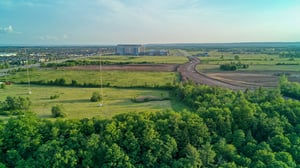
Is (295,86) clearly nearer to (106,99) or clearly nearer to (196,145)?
(196,145)

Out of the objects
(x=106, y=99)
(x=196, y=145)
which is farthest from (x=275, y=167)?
(x=106, y=99)

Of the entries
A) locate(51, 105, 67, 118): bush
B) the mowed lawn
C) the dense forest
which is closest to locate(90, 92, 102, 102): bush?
the mowed lawn

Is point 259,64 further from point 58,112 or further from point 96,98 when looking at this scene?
point 58,112

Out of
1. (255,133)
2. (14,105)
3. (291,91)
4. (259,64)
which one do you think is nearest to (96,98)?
(14,105)

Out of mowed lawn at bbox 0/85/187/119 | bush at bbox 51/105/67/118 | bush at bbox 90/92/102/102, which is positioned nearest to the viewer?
bush at bbox 51/105/67/118

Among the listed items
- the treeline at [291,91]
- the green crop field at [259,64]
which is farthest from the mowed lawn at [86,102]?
the green crop field at [259,64]

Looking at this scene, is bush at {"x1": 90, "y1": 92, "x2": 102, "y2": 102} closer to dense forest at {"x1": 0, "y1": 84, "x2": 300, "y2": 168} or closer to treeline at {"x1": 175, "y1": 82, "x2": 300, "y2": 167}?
dense forest at {"x1": 0, "y1": 84, "x2": 300, "y2": 168}
